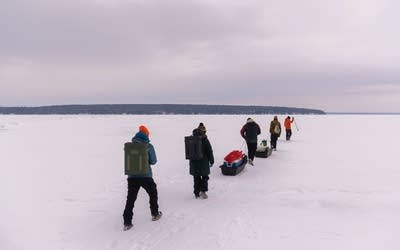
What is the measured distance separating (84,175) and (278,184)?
6.35m

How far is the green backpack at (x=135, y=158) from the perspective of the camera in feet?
19.5

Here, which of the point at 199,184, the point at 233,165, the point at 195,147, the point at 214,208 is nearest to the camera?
the point at 214,208

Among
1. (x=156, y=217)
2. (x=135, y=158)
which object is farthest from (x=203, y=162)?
(x=135, y=158)

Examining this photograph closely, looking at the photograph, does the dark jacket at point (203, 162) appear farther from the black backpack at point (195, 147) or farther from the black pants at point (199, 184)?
the black pants at point (199, 184)

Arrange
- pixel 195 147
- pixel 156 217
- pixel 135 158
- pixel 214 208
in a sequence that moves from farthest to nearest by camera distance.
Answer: pixel 195 147 → pixel 214 208 → pixel 156 217 → pixel 135 158

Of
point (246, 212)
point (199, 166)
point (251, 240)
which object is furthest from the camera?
point (199, 166)

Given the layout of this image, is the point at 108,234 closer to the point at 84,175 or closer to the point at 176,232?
the point at 176,232

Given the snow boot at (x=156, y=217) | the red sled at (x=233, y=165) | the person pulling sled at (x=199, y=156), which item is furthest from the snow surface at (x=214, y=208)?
the person pulling sled at (x=199, y=156)

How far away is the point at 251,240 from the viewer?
5516mm

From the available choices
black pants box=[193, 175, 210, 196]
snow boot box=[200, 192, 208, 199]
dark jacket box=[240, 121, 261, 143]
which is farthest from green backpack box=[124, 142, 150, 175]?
dark jacket box=[240, 121, 261, 143]

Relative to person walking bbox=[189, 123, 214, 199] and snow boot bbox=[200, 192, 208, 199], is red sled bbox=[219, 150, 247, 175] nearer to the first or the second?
snow boot bbox=[200, 192, 208, 199]

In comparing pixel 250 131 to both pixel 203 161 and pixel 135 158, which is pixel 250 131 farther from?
pixel 135 158

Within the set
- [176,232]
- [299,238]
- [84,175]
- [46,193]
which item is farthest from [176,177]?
[299,238]

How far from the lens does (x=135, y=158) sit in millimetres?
5953
